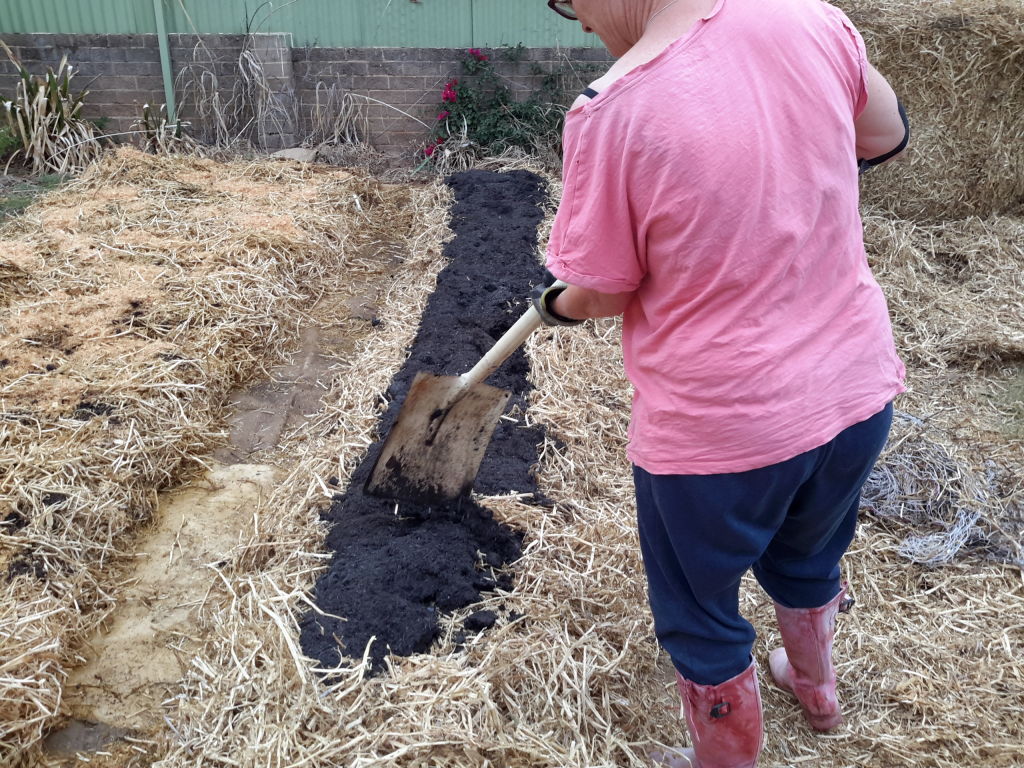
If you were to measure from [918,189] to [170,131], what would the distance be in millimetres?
6762

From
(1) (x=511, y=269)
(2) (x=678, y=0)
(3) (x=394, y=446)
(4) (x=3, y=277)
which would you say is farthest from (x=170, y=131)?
(2) (x=678, y=0)

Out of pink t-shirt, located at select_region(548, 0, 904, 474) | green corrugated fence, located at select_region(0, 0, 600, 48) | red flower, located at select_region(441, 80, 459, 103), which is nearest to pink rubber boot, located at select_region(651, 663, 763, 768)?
pink t-shirt, located at select_region(548, 0, 904, 474)

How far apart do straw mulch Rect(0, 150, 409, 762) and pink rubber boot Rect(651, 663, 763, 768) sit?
1.69m

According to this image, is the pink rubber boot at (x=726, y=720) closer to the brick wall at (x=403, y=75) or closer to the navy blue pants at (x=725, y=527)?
the navy blue pants at (x=725, y=527)

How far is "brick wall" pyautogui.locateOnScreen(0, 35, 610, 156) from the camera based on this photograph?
7695 millimetres

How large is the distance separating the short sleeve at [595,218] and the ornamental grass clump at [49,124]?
7230 millimetres

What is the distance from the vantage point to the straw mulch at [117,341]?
2.56 metres

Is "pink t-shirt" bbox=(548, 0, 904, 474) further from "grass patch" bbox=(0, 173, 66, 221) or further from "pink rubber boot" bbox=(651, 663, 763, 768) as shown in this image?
"grass patch" bbox=(0, 173, 66, 221)

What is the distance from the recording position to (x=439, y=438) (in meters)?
2.76

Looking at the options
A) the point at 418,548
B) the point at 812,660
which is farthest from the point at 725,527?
the point at 418,548

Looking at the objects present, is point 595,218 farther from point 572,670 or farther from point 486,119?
point 486,119

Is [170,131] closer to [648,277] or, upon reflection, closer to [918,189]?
[918,189]

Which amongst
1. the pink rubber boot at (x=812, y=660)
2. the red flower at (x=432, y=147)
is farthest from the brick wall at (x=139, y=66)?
the pink rubber boot at (x=812, y=660)

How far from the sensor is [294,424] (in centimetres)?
376
